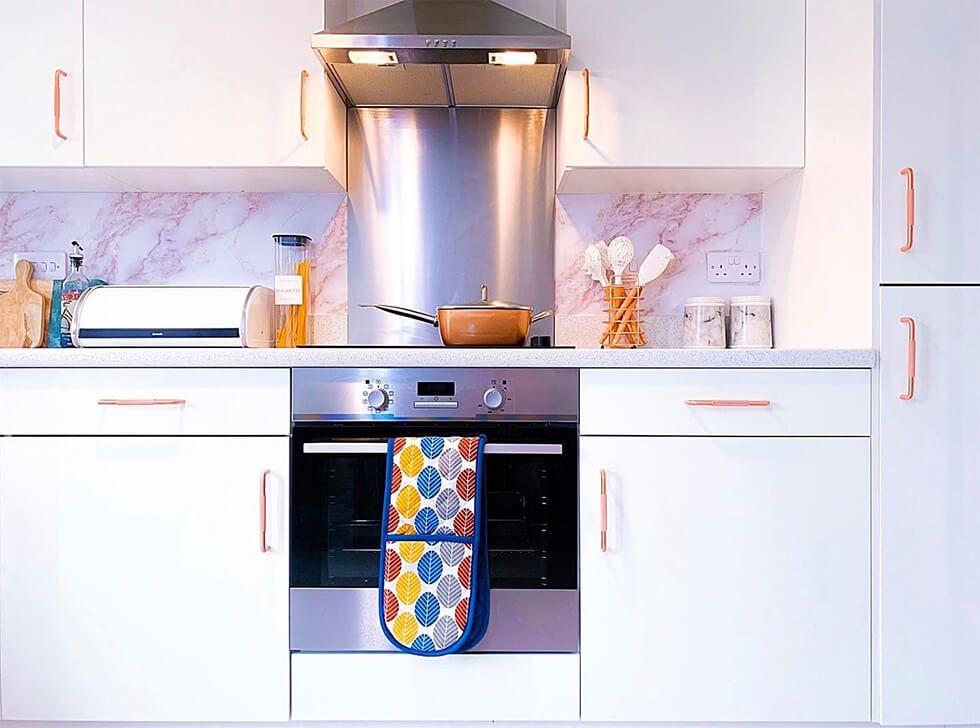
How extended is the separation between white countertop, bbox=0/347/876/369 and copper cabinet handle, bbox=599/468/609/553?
24 centimetres

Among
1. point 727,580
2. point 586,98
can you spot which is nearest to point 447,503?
point 727,580

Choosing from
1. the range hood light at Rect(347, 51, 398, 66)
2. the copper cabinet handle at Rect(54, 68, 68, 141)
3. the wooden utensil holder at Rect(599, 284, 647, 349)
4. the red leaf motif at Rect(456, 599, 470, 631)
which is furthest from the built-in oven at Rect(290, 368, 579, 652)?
the copper cabinet handle at Rect(54, 68, 68, 141)

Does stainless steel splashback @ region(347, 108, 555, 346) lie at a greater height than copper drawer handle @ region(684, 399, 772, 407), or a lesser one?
greater

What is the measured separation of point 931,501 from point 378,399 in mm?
1186

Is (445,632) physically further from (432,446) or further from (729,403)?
(729,403)

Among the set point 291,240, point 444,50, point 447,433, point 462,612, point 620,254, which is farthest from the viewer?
point 291,240

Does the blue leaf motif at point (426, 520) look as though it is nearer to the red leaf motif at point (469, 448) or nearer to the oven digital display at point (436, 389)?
the red leaf motif at point (469, 448)

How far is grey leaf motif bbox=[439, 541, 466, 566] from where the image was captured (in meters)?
1.78

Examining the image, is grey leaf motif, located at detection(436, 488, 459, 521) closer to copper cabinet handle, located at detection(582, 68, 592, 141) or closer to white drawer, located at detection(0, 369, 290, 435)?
white drawer, located at detection(0, 369, 290, 435)

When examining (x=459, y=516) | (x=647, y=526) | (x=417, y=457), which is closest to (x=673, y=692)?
(x=647, y=526)

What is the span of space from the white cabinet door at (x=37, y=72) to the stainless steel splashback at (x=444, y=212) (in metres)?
0.73

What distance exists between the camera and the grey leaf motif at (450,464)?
179cm

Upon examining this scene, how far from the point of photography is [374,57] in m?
2.09

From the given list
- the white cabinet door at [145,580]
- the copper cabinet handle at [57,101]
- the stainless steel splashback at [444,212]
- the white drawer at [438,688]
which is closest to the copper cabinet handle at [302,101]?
the stainless steel splashback at [444,212]
